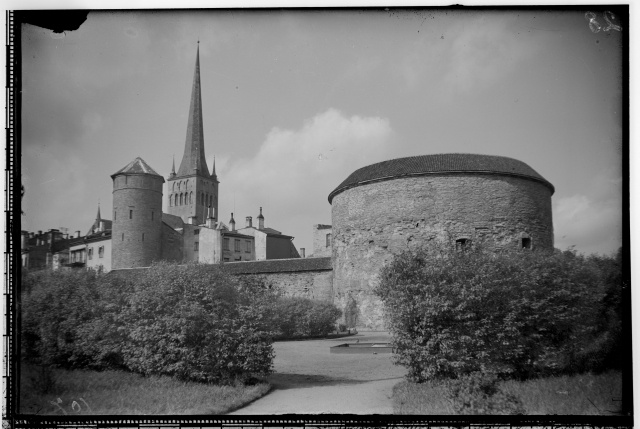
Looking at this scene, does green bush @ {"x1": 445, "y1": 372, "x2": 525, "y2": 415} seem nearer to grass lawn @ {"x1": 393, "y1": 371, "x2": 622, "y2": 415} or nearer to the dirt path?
grass lawn @ {"x1": 393, "y1": 371, "x2": 622, "y2": 415}

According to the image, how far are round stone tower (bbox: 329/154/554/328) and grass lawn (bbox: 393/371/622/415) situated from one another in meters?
10.7

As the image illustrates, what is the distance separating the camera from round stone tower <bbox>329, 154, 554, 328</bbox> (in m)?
20.4

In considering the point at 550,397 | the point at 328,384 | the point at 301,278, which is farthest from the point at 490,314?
the point at 301,278

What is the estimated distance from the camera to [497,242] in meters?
20.4

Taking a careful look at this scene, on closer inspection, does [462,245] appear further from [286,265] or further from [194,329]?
[286,265]

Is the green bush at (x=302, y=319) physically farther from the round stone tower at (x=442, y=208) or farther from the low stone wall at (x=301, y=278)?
the low stone wall at (x=301, y=278)

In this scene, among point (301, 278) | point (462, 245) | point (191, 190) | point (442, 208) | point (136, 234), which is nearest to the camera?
point (462, 245)

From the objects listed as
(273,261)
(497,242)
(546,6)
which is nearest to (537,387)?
(546,6)

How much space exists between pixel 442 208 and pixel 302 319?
22.7ft

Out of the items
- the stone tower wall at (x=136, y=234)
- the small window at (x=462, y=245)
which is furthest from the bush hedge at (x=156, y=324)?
the stone tower wall at (x=136, y=234)

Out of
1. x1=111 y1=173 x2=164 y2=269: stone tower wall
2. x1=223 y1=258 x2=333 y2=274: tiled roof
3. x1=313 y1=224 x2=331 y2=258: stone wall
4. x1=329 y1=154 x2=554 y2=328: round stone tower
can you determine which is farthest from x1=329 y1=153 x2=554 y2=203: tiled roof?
x1=313 y1=224 x2=331 y2=258: stone wall

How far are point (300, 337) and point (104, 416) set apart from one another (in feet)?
34.2

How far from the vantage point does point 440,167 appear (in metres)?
20.9

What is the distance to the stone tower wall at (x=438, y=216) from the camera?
20.4 meters
